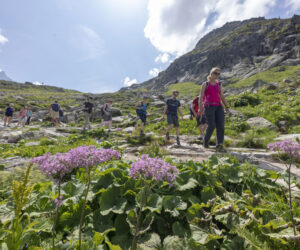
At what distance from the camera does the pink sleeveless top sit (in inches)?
219

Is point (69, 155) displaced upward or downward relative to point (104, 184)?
upward

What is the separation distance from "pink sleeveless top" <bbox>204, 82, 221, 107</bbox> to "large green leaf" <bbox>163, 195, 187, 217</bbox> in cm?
433

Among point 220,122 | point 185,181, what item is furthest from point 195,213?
point 220,122

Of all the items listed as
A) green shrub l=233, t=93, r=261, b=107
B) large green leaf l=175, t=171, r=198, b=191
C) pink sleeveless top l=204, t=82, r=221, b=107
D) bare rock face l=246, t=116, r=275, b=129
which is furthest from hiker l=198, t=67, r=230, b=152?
green shrub l=233, t=93, r=261, b=107

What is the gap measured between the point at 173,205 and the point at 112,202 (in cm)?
85

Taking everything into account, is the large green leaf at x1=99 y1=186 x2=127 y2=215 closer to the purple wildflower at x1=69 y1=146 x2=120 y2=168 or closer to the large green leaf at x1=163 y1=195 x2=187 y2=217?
the large green leaf at x1=163 y1=195 x2=187 y2=217

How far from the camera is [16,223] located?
1289 millimetres

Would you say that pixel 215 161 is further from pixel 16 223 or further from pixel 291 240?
pixel 16 223

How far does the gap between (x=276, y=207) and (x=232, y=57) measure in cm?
11346

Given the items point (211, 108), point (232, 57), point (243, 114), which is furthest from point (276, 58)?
point (211, 108)

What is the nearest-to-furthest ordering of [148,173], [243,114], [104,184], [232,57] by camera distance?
[148,173], [104,184], [243,114], [232,57]

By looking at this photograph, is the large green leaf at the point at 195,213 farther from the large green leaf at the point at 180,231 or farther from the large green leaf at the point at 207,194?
the large green leaf at the point at 207,194

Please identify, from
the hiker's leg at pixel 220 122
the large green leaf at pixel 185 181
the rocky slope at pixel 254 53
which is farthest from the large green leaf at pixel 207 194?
the rocky slope at pixel 254 53

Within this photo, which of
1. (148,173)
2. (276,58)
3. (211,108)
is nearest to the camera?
(148,173)
